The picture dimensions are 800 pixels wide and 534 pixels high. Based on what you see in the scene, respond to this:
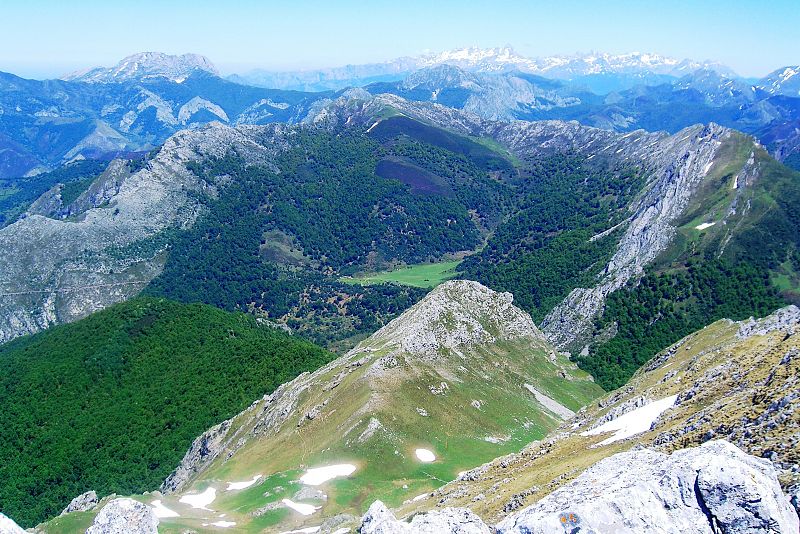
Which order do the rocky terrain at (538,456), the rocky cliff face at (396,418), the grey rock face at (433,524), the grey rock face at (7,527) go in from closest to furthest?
the rocky terrain at (538,456) → the grey rock face at (433,524) → the grey rock face at (7,527) → the rocky cliff face at (396,418)

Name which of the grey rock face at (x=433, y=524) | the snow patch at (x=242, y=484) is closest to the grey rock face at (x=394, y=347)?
the snow patch at (x=242, y=484)

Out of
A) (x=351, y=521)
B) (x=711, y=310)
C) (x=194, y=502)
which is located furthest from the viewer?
(x=711, y=310)

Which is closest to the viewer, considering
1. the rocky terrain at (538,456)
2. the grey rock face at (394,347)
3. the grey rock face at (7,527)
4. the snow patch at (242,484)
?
the rocky terrain at (538,456)

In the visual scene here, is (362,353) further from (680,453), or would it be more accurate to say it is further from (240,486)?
(680,453)

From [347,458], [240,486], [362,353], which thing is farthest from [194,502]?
[362,353]

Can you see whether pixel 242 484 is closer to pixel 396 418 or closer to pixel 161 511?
pixel 161 511

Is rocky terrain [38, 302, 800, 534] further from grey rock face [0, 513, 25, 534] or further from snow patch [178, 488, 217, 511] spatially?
grey rock face [0, 513, 25, 534]

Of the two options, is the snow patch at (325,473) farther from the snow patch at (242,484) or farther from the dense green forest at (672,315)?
the dense green forest at (672,315)
